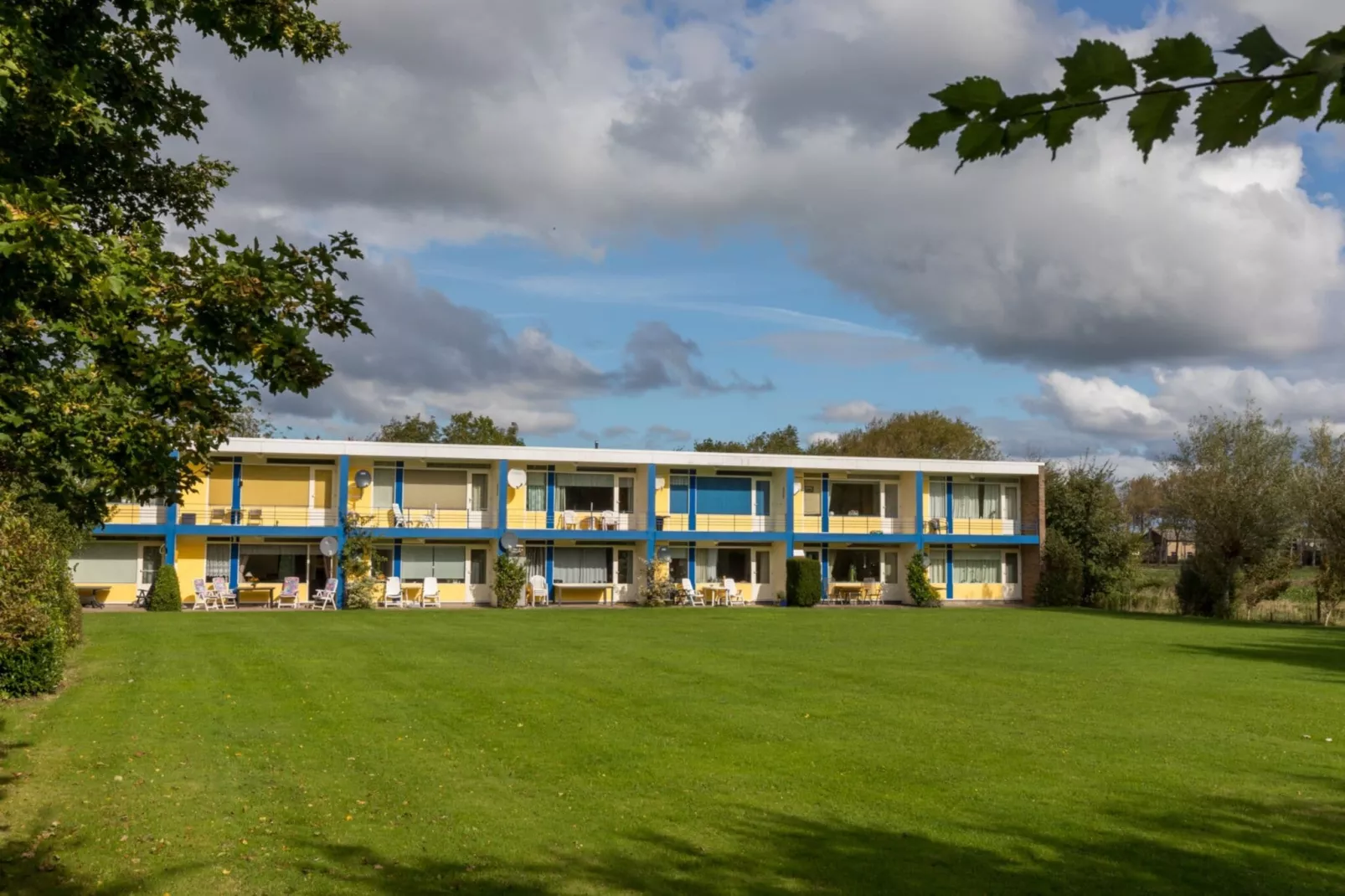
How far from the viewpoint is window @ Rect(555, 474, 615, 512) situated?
39969mm

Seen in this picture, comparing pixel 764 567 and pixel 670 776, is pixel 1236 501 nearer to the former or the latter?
pixel 764 567

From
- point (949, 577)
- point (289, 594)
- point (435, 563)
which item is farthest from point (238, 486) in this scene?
point (949, 577)

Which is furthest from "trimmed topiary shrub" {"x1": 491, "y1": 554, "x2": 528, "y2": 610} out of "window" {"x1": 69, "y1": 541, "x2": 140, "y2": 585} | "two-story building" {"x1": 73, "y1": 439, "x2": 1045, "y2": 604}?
"window" {"x1": 69, "y1": 541, "x2": 140, "y2": 585}

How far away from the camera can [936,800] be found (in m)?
8.92

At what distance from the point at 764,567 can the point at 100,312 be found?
37.0m

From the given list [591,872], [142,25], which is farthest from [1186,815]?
[142,25]

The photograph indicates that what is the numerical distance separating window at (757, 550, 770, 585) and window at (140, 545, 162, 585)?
2046 centimetres

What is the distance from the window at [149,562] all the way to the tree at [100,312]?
2990 cm

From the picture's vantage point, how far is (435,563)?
38469 mm

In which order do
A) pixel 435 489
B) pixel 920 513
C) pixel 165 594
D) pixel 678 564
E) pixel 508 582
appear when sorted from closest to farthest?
pixel 165 594 → pixel 508 582 → pixel 435 489 → pixel 678 564 → pixel 920 513

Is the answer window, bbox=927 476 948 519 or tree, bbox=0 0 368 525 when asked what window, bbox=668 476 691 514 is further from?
tree, bbox=0 0 368 525

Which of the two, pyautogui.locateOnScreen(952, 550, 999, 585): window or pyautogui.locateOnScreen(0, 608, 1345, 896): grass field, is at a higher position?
pyautogui.locateOnScreen(952, 550, 999, 585): window

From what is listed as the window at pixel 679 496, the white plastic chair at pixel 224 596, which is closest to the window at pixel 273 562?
the white plastic chair at pixel 224 596

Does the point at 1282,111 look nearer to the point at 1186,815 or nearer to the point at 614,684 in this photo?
the point at 1186,815
